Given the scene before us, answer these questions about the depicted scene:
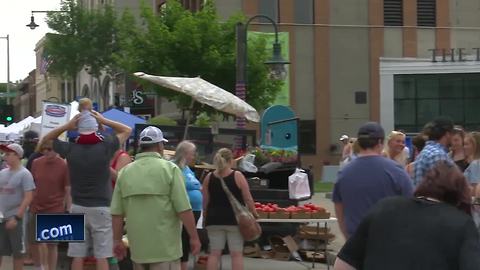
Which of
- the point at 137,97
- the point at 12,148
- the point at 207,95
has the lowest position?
the point at 12,148

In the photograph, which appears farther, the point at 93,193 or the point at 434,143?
the point at 93,193

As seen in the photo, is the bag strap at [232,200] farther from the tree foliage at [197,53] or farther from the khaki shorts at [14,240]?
the tree foliage at [197,53]

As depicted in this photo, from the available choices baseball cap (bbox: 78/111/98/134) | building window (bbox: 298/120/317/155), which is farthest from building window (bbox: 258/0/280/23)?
baseball cap (bbox: 78/111/98/134)

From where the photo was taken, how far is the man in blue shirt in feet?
25.3

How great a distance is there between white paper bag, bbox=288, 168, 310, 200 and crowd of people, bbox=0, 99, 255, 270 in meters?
3.68

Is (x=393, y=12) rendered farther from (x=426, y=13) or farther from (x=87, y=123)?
(x=87, y=123)

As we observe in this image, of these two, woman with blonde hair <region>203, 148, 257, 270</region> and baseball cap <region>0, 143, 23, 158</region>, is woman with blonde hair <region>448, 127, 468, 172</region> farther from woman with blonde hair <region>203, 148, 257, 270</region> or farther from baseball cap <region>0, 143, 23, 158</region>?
baseball cap <region>0, 143, 23, 158</region>

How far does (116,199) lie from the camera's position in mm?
7555

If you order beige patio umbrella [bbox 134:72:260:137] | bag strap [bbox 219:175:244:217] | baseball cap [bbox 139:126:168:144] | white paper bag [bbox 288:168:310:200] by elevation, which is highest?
beige patio umbrella [bbox 134:72:260:137]

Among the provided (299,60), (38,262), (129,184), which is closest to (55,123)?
(38,262)

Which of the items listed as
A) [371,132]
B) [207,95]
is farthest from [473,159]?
[207,95]

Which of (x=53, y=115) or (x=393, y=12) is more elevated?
(x=393, y=12)

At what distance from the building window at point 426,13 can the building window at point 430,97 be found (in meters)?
3.44

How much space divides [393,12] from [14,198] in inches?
1559
